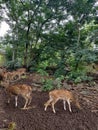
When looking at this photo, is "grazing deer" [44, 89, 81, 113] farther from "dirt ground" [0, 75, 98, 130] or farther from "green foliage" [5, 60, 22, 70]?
"green foliage" [5, 60, 22, 70]

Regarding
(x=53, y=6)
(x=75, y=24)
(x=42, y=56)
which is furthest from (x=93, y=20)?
(x=42, y=56)

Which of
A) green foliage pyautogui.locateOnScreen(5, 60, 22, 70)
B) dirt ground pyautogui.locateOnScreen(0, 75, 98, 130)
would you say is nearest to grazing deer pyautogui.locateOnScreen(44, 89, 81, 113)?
dirt ground pyautogui.locateOnScreen(0, 75, 98, 130)

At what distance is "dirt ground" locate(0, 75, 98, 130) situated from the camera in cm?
659

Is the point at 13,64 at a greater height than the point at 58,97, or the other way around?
the point at 13,64

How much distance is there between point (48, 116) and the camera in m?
7.16

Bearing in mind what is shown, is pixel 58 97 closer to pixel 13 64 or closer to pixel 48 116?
pixel 48 116

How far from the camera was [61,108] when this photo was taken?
7965mm

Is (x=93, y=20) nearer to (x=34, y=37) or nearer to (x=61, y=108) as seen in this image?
(x=34, y=37)

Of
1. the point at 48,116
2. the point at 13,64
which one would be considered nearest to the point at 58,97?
the point at 48,116

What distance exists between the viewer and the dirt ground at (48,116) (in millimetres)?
6590

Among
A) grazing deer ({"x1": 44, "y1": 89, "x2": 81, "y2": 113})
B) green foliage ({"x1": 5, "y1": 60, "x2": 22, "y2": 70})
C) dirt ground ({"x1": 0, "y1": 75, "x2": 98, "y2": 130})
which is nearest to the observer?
dirt ground ({"x1": 0, "y1": 75, "x2": 98, "y2": 130})

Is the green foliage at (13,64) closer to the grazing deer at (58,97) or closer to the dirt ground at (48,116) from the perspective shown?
the dirt ground at (48,116)

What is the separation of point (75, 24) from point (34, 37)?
3.32 meters

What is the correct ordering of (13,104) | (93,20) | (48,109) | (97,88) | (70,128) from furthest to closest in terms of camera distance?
1. (93,20)
2. (97,88)
3. (13,104)
4. (48,109)
5. (70,128)
